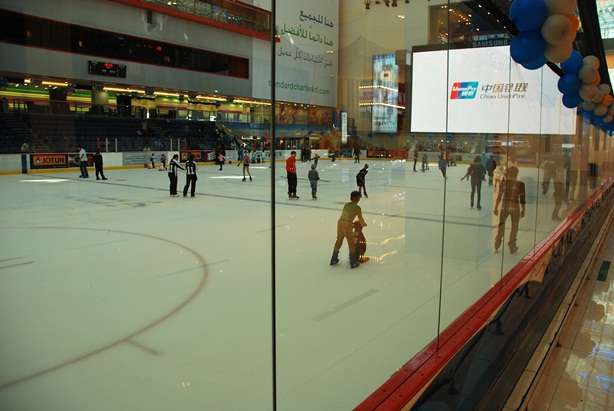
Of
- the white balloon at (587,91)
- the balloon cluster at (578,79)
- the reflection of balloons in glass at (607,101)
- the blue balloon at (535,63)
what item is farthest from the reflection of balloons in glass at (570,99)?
the blue balloon at (535,63)

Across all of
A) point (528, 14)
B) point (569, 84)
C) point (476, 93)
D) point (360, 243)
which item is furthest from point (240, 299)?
point (569, 84)

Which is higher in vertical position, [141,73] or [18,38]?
[141,73]

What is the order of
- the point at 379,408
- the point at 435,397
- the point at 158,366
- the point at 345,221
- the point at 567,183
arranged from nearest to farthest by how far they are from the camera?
the point at 379,408
the point at 435,397
the point at 158,366
the point at 345,221
the point at 567,183

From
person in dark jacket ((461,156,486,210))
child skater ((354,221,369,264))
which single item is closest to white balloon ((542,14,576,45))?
person in dark jacket ((461,156,486,210))

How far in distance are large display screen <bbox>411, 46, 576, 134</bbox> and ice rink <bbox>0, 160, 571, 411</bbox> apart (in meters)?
0.37

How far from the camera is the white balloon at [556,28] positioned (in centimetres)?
405

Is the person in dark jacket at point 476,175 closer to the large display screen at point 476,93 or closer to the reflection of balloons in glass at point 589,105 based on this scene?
the large display screen at point 476,93

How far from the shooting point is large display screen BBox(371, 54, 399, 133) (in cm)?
253

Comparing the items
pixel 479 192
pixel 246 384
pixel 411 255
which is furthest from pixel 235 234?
pixel 246 384

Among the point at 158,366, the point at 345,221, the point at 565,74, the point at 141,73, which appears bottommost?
the point at 158,366

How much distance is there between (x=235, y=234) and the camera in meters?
6.84

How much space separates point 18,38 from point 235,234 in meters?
5.78

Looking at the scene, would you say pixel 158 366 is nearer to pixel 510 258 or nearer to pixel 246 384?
pixel 246 384

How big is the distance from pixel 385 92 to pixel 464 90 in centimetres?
124
